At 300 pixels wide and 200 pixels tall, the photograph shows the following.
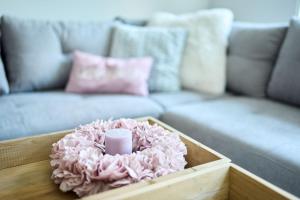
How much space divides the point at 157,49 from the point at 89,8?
727 millimetres

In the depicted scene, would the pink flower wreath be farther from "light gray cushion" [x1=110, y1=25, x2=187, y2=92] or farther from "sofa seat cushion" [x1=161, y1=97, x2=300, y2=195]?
"light gray cushion" [x1=110, y1=25, x2=187, y2=92]

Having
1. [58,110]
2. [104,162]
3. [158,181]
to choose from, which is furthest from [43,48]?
[158,181]

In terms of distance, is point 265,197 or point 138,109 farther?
point 138,109

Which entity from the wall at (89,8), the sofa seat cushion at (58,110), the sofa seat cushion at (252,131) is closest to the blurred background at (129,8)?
the wall at (89,8)

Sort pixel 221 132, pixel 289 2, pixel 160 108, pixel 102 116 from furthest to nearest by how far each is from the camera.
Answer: pixel 289 2 → pixel 160 108 → pixel 102 116 → pixel 221 132

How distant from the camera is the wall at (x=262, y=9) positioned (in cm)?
198

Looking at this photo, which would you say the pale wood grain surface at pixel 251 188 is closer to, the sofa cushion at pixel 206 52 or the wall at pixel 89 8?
the sofa cushion at pixel 206 52

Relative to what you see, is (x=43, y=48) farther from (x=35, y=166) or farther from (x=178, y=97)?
(x=35, y=166)

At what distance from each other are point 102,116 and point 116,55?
584 mm

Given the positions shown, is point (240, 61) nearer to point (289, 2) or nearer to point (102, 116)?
point (289, 2)

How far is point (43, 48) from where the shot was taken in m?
1.74

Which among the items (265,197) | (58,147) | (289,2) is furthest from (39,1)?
(265,197)

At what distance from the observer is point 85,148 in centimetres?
86

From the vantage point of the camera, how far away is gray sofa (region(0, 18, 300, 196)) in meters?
1.07
